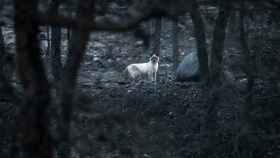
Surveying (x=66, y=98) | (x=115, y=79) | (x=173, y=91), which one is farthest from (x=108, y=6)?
(x=115, y=79)

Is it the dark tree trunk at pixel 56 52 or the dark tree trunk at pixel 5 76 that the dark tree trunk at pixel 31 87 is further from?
the dark tree trunk at pixel 56 52

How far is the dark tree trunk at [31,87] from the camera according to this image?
14.1ft

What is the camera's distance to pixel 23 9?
13.9 ft

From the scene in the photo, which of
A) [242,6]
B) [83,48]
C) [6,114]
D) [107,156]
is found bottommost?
[107,156]

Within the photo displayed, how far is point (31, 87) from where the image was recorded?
4.38 m

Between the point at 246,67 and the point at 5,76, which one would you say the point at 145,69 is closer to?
the point at 246,67

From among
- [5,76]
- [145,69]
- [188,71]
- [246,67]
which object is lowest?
[145,69]

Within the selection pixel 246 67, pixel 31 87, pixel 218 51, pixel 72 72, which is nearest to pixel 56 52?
pixel 218 51

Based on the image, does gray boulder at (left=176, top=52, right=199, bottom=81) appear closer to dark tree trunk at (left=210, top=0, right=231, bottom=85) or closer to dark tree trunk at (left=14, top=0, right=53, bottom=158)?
dark tree trunk at (left=210, top=0, right=231, bottom=85)

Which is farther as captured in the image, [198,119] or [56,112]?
[198,119]

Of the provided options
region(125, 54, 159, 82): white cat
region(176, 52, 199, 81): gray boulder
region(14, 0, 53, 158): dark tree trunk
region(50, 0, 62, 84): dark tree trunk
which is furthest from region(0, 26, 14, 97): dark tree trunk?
region(125, 54, 159, 82): white cat

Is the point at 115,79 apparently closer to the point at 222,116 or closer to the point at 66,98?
the point at 222,116

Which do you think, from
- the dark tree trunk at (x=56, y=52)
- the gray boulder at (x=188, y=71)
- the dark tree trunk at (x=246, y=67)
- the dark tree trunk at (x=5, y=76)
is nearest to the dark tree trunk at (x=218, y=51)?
the dark tree trunk at (x=246, y=67)

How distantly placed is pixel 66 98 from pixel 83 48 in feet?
1.49
